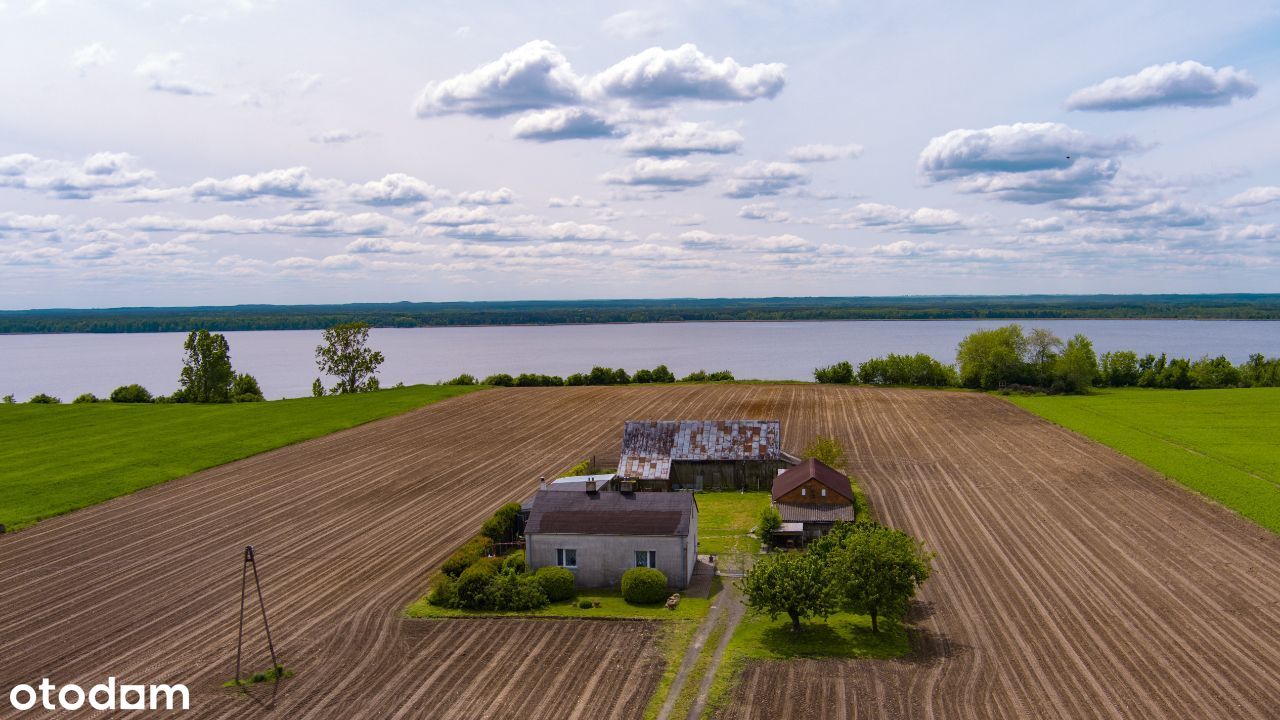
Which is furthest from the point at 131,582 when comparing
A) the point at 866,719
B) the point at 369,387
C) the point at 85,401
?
the point at 369,387

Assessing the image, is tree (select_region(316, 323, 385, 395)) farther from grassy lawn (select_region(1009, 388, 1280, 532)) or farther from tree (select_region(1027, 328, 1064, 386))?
tree (select_region(1027, 328, 1064, 386))

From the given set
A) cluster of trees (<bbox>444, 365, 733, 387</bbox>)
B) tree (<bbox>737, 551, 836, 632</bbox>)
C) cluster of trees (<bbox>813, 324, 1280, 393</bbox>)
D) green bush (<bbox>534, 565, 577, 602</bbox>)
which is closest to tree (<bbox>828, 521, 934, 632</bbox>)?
tree (<bbox>737, 551, 836, 632</bbox>)

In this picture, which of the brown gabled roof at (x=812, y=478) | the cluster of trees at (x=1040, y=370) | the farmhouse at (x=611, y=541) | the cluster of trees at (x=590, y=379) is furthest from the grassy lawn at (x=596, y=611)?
the cluster of trees at (x=1040, y=370)

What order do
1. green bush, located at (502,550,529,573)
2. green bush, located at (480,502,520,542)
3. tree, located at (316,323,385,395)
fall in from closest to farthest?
green bush, located at (502,550,529,573)
green bush, located at (480,502,520,542)
tree, located at (316,323,385,395)

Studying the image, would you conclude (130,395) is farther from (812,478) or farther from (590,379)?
(812,478)

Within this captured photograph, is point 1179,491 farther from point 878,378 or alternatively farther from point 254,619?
point 878,378

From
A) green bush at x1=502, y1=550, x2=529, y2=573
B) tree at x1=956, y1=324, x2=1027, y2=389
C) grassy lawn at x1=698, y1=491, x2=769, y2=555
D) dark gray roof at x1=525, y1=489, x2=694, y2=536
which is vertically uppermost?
tree at x1=956, y1=324, x2=1027, y2=389
